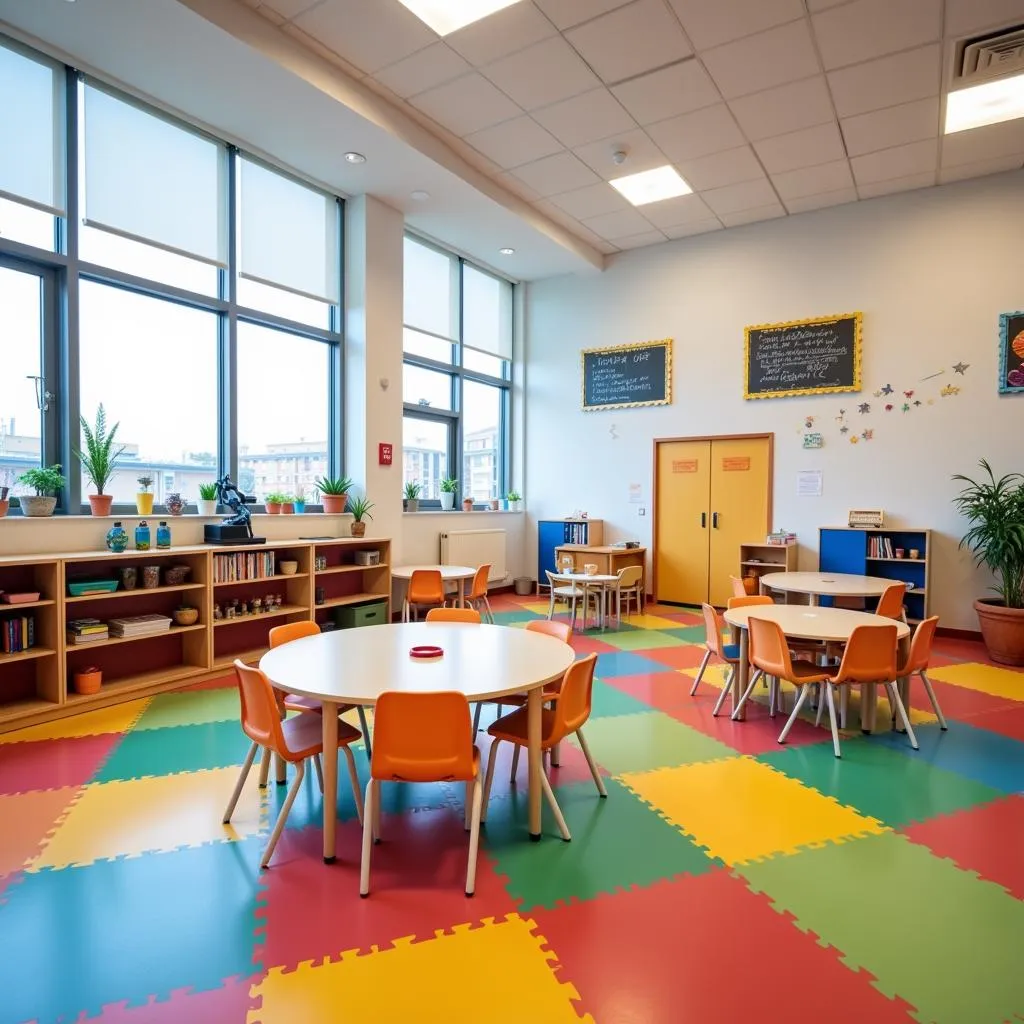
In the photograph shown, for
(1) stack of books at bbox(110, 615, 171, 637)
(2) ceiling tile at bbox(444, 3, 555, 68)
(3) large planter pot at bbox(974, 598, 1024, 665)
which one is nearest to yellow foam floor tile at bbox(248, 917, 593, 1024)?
(1) stack of books at bbox(110, 615, 171, 637)

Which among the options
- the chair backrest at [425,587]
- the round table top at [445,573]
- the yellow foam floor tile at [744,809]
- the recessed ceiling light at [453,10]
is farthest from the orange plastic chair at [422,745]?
the recessed ceiling light at [453,10]

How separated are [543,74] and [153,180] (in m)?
3.13

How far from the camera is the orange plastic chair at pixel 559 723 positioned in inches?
104

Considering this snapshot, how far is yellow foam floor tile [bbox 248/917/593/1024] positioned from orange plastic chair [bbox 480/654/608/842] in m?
0.70

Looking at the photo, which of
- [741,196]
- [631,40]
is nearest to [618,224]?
A: [741,196]

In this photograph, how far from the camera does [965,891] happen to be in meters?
2.31

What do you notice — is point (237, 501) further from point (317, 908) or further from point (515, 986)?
point (515, 986)

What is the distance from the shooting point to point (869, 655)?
11.9ft

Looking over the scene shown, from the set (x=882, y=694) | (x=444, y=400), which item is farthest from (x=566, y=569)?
(x=882, y=694)

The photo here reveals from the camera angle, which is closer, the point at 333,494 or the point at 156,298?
the point at 156,298

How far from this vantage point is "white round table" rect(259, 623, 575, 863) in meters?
2.44

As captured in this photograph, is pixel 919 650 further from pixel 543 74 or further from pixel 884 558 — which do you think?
pixel 543 74

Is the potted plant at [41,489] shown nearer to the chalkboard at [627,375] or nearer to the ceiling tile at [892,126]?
the chalkboard at [627,375]

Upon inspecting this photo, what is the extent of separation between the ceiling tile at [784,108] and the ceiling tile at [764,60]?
4.3 inches
